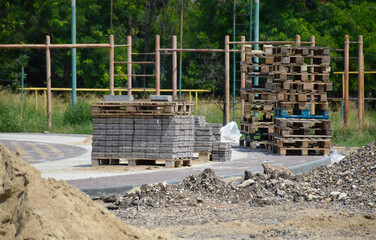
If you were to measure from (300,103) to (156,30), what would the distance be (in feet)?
101

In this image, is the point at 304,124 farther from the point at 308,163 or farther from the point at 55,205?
the point at 55,205

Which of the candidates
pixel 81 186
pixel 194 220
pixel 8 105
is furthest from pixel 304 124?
pixel 8 105

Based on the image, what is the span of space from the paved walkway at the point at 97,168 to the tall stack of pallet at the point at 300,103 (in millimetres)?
646

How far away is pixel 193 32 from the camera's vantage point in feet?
155

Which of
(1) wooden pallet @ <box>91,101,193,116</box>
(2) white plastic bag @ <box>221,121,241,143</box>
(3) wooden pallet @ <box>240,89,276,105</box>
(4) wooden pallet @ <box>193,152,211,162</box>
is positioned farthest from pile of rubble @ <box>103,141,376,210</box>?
(2) white plastic bag @ <box>221,121,241,143</box>

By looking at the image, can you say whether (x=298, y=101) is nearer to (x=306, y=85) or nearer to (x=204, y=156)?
(x=306, y=85)

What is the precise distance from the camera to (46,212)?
6.18 meters

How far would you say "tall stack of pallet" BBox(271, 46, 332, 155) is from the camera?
55.1 ft

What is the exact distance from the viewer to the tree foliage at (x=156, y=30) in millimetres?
40000

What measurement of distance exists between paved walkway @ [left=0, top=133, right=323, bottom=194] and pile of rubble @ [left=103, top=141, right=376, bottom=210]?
1.01m

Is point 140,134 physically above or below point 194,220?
above

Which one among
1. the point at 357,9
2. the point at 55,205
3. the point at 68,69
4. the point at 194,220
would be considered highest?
the point at 357,9

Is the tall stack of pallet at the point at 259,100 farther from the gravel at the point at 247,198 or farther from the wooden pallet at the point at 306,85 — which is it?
the gravel at the point at 247,198

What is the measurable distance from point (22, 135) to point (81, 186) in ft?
44.3
